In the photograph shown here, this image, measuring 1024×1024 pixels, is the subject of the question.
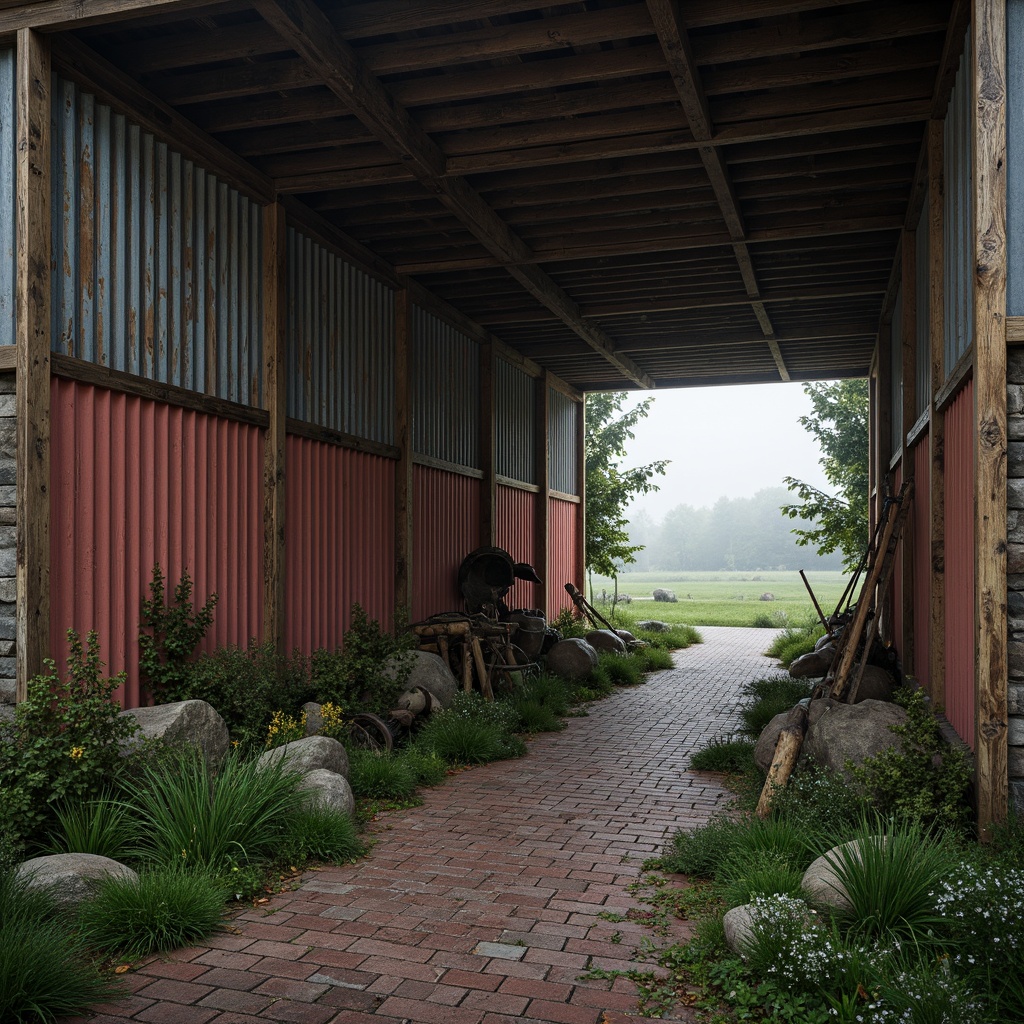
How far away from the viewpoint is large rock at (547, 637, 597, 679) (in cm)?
1287

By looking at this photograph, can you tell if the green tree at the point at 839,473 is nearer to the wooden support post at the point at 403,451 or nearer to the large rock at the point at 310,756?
the wooden support post at the point at 403,451

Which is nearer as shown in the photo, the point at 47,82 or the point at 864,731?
the point at 47,82

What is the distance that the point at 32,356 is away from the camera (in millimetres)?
5621

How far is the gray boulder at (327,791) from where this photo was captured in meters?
5.67

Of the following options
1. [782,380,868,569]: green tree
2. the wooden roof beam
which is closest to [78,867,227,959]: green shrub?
the wooden roof beam

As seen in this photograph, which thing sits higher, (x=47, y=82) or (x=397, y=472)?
(x=47, y=82)

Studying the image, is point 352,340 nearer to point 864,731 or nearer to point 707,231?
point 707,231

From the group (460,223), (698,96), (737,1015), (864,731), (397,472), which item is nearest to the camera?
(737,1015)

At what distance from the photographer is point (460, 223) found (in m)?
10.1

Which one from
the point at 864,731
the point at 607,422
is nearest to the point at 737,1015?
the point at 864,731

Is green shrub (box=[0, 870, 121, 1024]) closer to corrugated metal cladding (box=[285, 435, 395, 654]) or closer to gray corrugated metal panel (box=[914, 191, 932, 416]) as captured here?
corrugated metal cladding (box=[285, 435, 395, 654])

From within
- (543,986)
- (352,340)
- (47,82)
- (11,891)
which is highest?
(47,82)

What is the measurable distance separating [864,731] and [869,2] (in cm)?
473

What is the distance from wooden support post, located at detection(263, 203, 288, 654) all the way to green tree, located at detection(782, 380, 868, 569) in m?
11.3
